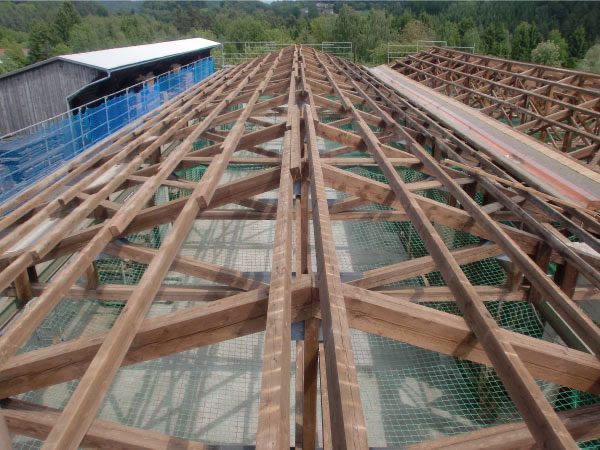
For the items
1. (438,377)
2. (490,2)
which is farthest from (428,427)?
(490,2)

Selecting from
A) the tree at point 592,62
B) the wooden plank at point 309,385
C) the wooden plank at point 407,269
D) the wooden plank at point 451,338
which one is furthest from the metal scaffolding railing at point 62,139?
the tree at point 592,62

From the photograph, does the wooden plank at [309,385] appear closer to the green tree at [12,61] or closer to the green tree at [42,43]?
the green tree at [12,61]

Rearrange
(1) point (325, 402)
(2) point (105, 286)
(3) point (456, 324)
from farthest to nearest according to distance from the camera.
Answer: (2) point (105, 286)
(1) point (325, 402)
(3) point (456, 324)

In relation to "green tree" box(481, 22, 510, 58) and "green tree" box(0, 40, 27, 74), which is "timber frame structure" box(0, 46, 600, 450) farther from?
"green tree" box(481, 22, 510, 58)

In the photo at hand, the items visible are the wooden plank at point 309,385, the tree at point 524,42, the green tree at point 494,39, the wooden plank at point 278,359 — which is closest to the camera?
the wooden plank at point 278,359

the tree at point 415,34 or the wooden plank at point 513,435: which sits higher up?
the tree at point 415,34

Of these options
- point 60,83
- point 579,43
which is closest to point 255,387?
point 60,83

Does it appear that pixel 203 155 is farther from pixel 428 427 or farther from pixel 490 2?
pixel 490 2
